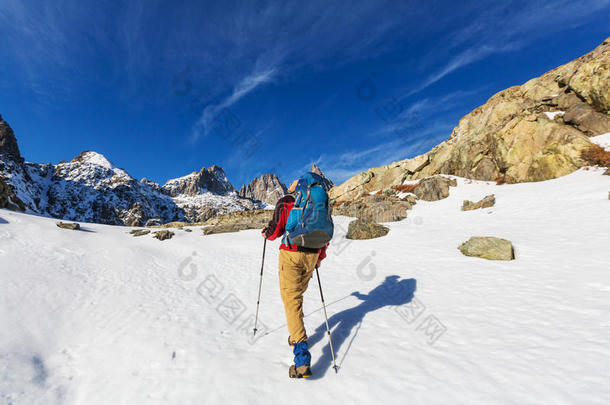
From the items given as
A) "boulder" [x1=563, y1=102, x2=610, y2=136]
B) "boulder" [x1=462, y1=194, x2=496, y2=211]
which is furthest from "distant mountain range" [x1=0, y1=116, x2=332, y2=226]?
"boulder" [x1=563, y1=102, x2=610, y2=136]

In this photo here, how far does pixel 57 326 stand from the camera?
4.67 metres

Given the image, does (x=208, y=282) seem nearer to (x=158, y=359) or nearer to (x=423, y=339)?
(x=158, y=359)

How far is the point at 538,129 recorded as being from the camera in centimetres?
2480

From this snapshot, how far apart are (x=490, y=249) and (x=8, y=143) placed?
18774 centimetres

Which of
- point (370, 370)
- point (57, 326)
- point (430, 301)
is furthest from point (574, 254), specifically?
point (57, 326)

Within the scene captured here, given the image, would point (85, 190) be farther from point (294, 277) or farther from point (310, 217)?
point (310, 217)

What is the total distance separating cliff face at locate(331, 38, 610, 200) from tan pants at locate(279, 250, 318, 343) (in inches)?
1156

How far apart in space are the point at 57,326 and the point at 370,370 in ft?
19.6

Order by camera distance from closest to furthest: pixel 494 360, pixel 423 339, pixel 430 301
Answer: pixel 494 360 → pixel 423 339 → pixel 430 301

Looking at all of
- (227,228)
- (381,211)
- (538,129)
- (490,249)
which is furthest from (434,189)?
(227,228)

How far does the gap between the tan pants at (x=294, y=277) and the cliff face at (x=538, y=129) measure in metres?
29.4

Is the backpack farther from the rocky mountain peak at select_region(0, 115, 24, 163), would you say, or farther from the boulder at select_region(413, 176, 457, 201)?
the rocky mountain peak at select_region(0, 115, 24, 163)

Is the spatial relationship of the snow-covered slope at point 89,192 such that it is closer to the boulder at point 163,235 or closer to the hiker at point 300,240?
the boulder at point 163,235

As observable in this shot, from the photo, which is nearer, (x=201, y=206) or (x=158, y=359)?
(x=158, y=359)
